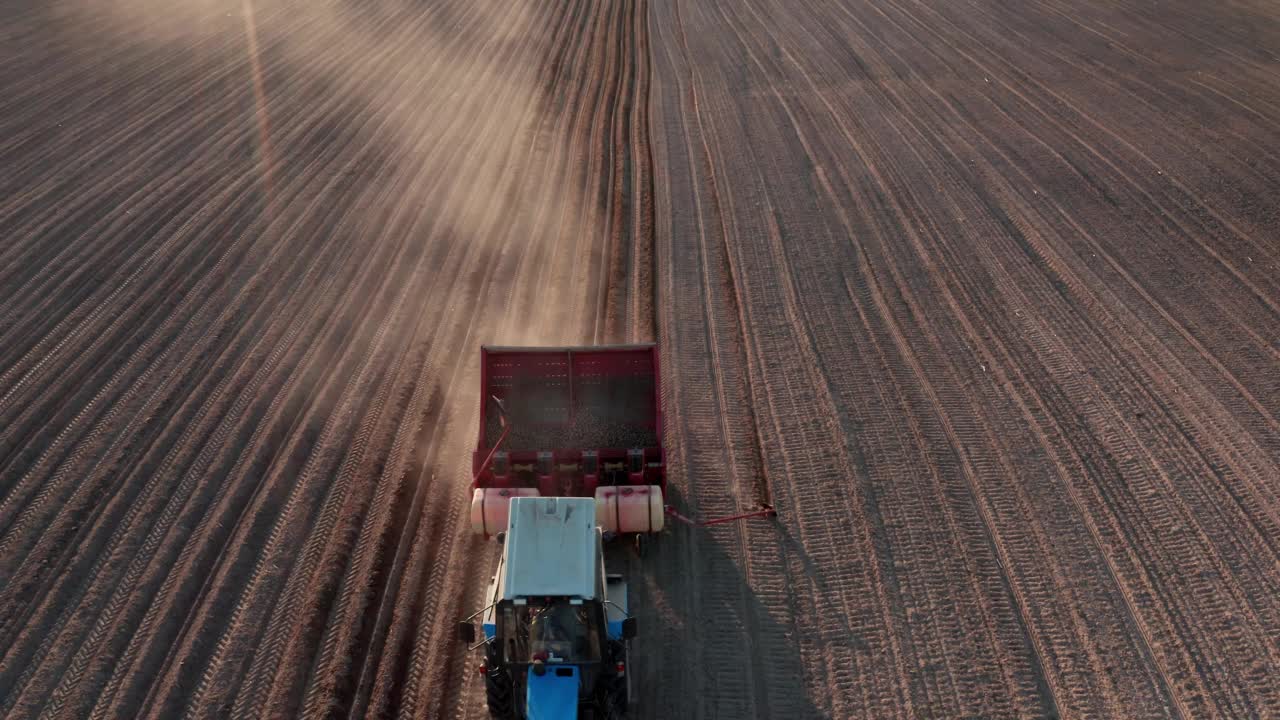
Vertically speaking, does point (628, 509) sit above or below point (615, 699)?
above

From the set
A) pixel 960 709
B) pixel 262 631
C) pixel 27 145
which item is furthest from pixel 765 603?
pixel 27 145

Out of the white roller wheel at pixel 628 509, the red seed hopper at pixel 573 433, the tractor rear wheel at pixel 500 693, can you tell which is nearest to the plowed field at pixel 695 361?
the white roller wheel at pixel 628 509

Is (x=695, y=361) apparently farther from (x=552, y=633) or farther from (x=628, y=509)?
(x=552, y=633)

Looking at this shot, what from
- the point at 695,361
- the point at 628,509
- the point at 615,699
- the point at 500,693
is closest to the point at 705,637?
the point at 628,509

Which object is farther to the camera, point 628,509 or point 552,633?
point 628,509

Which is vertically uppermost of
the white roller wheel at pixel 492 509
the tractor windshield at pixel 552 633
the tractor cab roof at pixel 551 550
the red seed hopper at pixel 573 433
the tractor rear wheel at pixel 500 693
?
the red seed hopper at pixel 573 433

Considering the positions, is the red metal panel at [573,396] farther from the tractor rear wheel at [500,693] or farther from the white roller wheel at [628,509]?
the tractor rear wheel at [500,693]

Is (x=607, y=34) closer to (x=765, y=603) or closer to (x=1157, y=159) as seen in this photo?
(x=1157, y=159)
